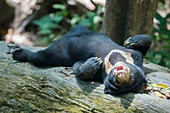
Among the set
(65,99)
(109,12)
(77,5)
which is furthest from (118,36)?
(77,5)

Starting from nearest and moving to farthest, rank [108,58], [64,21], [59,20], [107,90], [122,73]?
[122,73] < [107,90] < [108,58] < [59,20] < [64,21]

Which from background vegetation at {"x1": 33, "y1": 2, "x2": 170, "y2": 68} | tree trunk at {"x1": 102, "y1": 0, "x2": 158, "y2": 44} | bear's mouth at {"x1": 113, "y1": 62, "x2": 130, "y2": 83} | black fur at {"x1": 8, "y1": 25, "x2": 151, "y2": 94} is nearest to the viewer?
bear's mouth at {"x1": 113, "y1": 62, "x2": 130, "y2": 83}

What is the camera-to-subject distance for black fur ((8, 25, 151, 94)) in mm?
2863

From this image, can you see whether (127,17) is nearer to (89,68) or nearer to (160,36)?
(89,68)

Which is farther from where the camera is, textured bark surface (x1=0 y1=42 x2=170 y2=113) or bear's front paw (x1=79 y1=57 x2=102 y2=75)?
bear's front paw (x1=79 y1=57 x2=102 y2=75)

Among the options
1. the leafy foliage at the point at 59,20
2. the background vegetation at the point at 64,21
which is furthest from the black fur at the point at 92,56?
the leafy foliage at the point at 59,20

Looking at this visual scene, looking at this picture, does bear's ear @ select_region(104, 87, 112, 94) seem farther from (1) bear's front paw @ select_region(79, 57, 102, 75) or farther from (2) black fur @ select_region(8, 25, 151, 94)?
(1) bear's front paw @ select_region(79, 57, 102, 75)

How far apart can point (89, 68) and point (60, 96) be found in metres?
0.32

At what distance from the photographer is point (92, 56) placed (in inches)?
128

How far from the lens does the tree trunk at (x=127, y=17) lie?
385cm

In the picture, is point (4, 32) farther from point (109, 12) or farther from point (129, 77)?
point (129, 77)

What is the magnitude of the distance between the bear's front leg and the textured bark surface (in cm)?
8

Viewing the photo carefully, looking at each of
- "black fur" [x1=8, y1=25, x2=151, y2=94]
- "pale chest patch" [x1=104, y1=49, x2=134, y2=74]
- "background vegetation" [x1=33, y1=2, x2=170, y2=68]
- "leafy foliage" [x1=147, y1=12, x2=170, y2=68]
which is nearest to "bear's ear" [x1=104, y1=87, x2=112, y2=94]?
"black fur" [x1=8, y1=25, x2=151, y2=94]

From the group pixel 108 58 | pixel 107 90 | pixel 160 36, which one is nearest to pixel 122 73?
pixel 107 90
